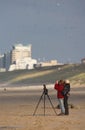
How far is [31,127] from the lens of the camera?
2777cm

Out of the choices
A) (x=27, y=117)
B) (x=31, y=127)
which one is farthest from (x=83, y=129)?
(x=27, y=117)

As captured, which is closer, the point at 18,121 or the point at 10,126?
the point at 10,126

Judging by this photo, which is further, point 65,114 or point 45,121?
point 65,114

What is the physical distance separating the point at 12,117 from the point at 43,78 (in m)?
164

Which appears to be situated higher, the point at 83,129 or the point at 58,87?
the point at 58,87

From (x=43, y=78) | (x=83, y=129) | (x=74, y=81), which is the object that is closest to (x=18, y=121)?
(x=83, y=129)

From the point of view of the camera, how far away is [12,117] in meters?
33.8

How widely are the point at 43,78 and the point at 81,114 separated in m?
162

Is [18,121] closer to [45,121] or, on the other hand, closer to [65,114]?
[45,121]

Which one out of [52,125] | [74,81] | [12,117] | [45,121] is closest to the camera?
[52,125]

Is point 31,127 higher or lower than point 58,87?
lower

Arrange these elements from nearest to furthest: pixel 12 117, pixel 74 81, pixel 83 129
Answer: pixel 83 129 < pixel 12 117 < pixel 74 81

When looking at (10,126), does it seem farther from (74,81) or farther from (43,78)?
(43,78)

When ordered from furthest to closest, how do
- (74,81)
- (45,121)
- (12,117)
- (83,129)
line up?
(74,81) → (12,117) → (45,121) → (83,129)
